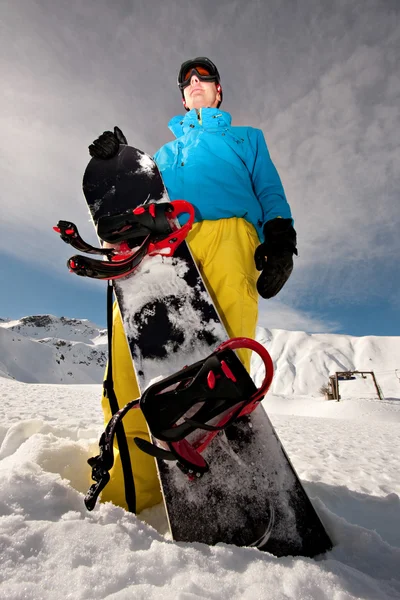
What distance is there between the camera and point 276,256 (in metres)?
1.60

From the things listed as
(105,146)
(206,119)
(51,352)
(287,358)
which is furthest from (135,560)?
(287,358)

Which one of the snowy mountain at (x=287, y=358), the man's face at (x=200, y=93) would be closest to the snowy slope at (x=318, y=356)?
the snowy mountain at (x=287, y=358)

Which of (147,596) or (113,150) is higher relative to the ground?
(113,150)

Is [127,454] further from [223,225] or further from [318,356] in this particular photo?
[318,356]

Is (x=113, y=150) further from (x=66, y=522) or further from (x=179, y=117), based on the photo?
(x=66, y=522)

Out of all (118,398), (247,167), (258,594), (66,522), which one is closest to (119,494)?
(118,398)

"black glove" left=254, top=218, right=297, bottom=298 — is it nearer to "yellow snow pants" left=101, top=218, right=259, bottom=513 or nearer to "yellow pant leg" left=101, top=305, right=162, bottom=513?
"yellow snow pants" left=101, top=218, right=259, bottom=513

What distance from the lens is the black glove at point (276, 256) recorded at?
1588 mm

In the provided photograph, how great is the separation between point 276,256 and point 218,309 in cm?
43

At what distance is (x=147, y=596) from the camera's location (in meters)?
0.67

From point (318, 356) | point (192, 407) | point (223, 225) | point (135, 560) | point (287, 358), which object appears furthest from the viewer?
point (287, 358)

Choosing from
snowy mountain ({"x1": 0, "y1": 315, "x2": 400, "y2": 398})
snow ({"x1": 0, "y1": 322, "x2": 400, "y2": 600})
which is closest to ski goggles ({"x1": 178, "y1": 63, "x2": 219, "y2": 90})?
snow ({"x1": 0, "y1": 322, "x2": 400, "y2": 600})

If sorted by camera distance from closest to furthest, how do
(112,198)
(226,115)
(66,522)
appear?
(66,522) → (112,198) → (226,115)

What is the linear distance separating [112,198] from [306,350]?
9586 cm
